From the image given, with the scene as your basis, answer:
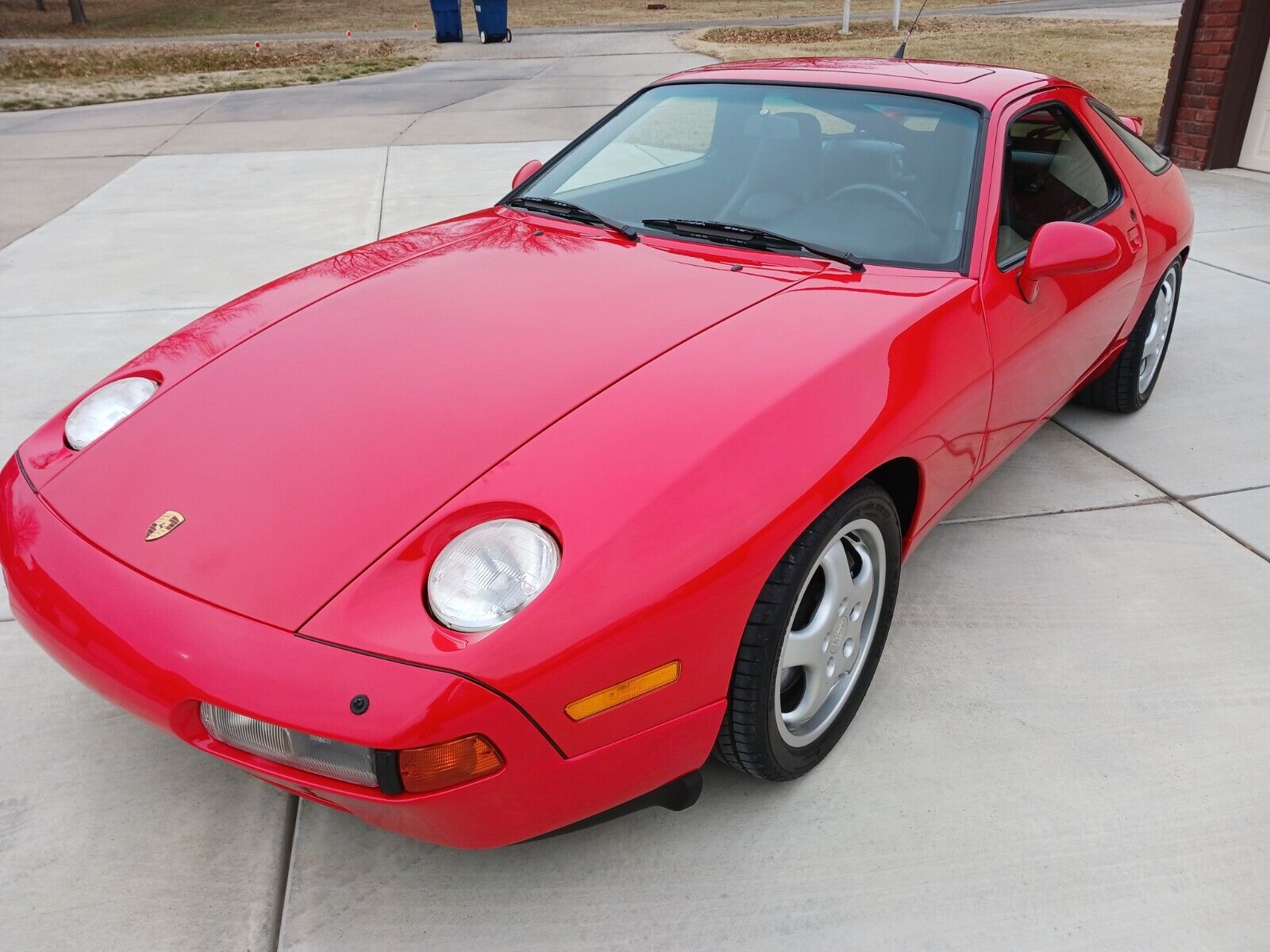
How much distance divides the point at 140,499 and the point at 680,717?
3.46 ft

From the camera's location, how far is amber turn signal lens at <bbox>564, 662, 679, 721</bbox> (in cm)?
154

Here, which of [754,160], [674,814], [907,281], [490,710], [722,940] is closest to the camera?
[490,710]

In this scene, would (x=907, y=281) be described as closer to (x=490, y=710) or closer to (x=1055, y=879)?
(x=1055, y=879)

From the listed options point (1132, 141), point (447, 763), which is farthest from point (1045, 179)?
point (447, 763)

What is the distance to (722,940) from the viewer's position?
1761mm

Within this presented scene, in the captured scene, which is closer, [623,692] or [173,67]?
[623,692]

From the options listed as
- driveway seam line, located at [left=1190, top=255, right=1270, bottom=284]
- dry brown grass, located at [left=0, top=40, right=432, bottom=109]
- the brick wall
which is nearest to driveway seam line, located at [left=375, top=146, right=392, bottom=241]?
driveway seam line, located at [left=1190, top=255, right=1270, bottom=284]

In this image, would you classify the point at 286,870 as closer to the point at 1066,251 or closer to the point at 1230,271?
the point at 1066,251

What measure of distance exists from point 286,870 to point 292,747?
0.50 m

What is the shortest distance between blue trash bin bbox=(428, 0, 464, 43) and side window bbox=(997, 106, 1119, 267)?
18.4 metres

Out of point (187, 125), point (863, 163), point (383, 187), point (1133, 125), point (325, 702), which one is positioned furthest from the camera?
point (187, 125)

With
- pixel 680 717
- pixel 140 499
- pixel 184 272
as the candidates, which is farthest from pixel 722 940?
pixel 184 272

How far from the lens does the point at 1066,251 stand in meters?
2.40

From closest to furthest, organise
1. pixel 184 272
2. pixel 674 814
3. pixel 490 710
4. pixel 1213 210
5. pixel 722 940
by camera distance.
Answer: pixel 490 710 → pixel 722 940 → pixel 674 814 → pixel 184 272 → pixel 1213 210
